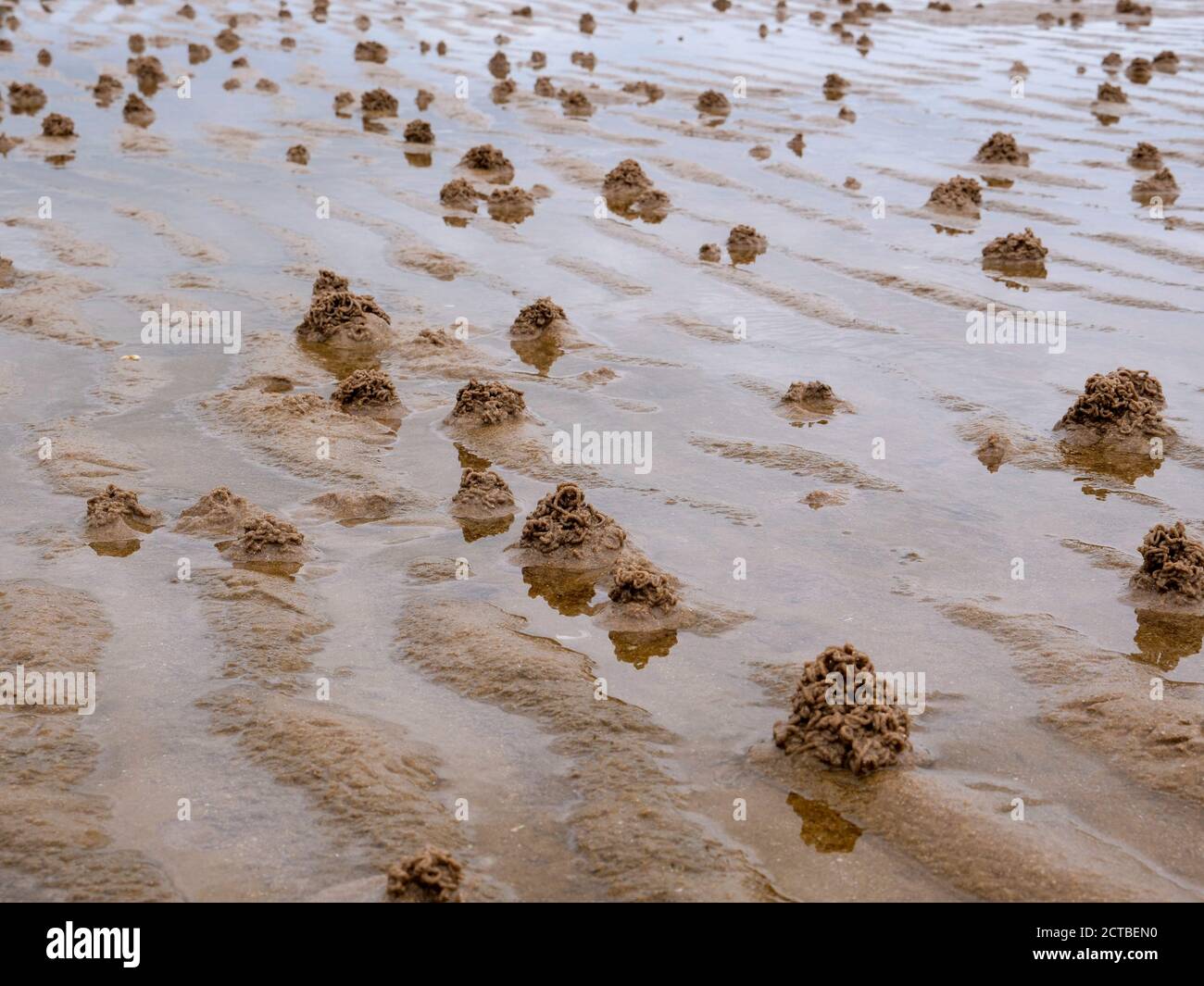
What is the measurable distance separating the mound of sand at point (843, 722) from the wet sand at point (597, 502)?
0.37 ft

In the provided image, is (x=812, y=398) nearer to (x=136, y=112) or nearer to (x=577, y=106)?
(x=577, y=106)

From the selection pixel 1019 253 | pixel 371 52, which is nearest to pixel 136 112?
pixel 371 52

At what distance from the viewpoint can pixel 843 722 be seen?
23.9 ft

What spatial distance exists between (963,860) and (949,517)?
4131mm

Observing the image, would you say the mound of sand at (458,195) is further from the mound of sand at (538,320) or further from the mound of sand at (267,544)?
the mound of sand at (267,544)

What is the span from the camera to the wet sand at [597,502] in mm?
6875

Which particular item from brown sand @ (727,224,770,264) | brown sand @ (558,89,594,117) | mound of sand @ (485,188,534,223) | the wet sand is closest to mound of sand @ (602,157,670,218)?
the wet sand

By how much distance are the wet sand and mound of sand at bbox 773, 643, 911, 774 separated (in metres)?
0.11

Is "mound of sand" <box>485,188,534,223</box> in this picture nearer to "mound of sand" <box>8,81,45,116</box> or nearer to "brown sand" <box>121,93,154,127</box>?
"brown sand" <box>121,93,154,127</box>

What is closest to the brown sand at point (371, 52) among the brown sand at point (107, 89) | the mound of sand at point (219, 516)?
the brown sand at point (107, 89)

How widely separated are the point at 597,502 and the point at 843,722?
378 cm

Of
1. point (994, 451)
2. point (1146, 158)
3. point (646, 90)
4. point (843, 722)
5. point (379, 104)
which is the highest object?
point (1146, 158)

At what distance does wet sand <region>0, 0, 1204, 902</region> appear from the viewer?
22.6 ft
